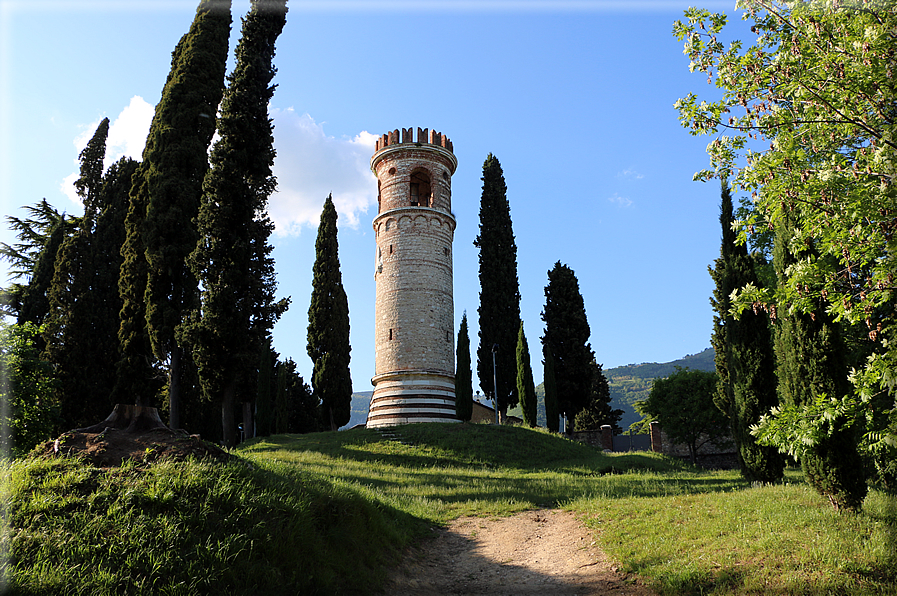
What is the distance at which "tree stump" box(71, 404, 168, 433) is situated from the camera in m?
8.14

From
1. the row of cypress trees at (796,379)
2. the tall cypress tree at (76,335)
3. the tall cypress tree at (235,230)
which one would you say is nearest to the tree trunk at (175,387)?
the tall cypress tree at (235,230)

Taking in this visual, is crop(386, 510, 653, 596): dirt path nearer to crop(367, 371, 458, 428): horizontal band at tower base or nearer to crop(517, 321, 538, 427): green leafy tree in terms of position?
crop(367, 371, 458, 428): horizontal band at tower base

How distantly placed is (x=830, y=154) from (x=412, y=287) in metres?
20.3

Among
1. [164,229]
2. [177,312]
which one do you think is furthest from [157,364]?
[164,229]

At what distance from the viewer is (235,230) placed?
2091cm

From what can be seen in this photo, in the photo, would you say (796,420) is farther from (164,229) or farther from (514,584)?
(164,229)

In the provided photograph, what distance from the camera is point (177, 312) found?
827 inches

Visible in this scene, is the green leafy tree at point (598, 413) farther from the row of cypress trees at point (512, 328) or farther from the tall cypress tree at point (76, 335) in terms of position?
the tall cypress tree at point (76, 335)

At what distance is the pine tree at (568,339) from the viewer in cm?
3250

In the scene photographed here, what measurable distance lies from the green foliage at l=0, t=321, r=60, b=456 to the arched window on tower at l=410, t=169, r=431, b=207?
1865cm

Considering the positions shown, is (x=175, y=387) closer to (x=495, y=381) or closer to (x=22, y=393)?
(x=22, y=393)

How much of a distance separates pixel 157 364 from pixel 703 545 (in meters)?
22.1

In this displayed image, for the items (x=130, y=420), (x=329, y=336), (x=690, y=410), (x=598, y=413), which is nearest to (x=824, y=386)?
(x=130, y=420)

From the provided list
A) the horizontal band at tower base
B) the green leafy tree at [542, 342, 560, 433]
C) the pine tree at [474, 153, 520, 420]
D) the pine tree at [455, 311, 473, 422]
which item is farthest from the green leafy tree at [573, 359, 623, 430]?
the horizontal band at tower base
